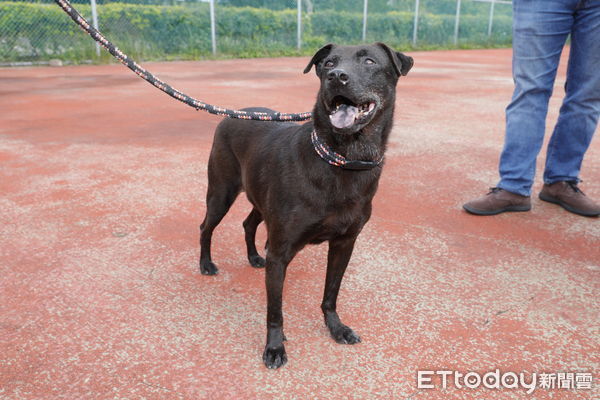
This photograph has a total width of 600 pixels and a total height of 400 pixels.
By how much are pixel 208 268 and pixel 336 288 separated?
2.80 feet

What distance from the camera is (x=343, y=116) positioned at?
193 cm

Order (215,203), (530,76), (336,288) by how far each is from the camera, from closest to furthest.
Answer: (336,288), (215,203), (530,76)

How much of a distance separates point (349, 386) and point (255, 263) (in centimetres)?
114

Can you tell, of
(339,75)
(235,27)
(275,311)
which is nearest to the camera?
(339,75)

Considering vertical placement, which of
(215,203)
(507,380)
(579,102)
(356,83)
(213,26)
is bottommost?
(507,380)

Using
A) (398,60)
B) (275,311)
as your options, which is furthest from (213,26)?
(275,311)

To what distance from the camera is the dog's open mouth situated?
6.29 ft

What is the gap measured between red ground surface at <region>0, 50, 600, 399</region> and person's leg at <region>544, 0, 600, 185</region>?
1.15ft

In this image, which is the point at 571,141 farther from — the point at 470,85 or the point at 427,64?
the point at 427,64

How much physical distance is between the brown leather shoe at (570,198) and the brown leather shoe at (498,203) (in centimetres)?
28

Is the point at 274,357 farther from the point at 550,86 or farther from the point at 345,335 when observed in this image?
the point at 550,86

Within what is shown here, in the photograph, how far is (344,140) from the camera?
199 centimetres

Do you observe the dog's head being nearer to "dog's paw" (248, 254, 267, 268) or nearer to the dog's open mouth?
the dog's open mouth

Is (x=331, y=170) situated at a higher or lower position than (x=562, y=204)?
higher
